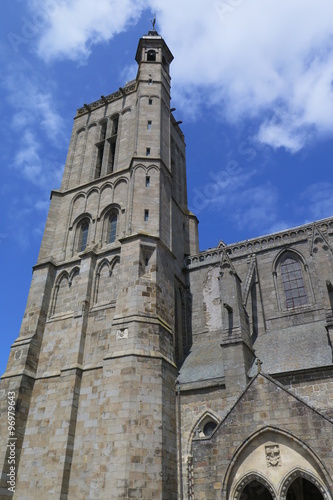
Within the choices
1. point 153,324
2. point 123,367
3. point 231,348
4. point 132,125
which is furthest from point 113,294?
point 132,125

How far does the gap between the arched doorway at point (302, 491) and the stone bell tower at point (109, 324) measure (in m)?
4.09

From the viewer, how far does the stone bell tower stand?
15.5m

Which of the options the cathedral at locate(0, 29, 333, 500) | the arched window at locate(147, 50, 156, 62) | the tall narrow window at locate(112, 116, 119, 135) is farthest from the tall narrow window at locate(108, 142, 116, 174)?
the arched window at locate(147, 50, 156, 62)

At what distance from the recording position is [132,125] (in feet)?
90.6

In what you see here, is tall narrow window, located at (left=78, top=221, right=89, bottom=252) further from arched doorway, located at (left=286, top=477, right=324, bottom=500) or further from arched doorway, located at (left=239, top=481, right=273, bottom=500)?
arched doorway, located at (left=286, top=477, right=324, bottom=500)

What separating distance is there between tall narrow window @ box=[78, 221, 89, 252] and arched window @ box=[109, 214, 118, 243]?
155 centimetres

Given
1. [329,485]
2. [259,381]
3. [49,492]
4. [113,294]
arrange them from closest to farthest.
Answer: [329,485], [259,381], [49,492], [113,294]

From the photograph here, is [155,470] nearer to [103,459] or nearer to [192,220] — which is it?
[103,459]

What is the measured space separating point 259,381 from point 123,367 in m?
6.35

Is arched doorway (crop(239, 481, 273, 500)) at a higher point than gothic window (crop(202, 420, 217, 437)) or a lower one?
lower

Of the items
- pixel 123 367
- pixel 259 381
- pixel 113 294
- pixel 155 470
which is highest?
pixel 113 294

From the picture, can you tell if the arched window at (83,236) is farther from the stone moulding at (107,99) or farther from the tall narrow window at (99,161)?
the stone moulding at (107,99)

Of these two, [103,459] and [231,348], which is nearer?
[103,459]

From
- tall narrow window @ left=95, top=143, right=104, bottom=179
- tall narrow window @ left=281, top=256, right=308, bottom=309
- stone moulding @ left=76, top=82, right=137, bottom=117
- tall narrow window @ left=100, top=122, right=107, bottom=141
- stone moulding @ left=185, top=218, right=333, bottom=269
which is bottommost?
tall narrow window @ left=281, top=256, right=308, bottom=309
